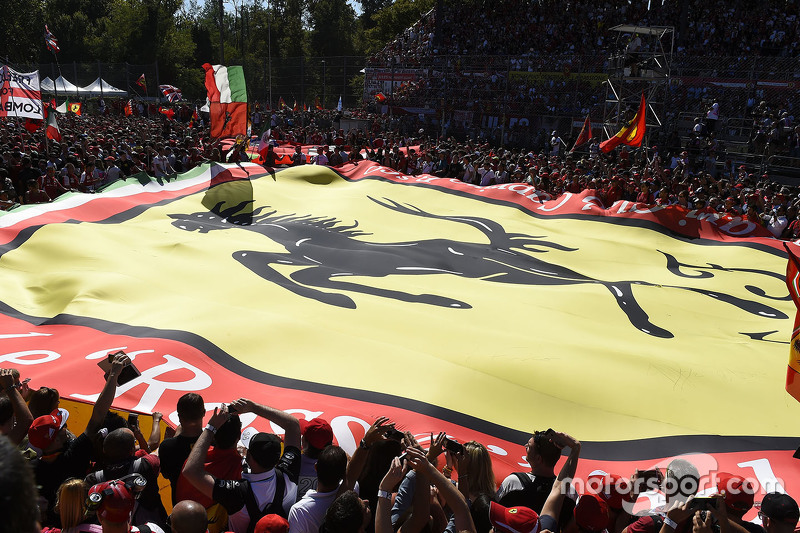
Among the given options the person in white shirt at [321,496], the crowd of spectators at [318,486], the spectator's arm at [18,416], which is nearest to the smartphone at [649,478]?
the crowd of spectators at [318,486]

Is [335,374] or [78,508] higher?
[78,508]

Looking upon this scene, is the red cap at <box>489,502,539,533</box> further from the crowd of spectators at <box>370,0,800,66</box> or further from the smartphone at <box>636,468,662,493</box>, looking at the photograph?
the crowd of spectators at <box>370,0,800,66</box>

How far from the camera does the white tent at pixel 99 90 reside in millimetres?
38438

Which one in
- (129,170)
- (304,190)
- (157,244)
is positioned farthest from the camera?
(129,170)

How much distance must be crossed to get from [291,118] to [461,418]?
28.8 metres

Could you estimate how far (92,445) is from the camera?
3650mm

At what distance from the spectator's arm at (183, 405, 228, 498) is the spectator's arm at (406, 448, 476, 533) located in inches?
41.2

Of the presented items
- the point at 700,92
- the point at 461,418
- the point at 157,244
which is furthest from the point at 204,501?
the point at 700,92

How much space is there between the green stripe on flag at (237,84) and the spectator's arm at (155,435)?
10.7 m

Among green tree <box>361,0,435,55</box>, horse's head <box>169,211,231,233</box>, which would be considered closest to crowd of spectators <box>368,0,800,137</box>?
horse's head <box>169,211,231,233</box>

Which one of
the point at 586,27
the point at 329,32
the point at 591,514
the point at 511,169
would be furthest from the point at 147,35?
the point at 591,514

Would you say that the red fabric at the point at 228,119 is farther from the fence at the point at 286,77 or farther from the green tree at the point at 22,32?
the green tree at the point at 22,32

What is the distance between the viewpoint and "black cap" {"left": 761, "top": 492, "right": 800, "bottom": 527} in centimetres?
276

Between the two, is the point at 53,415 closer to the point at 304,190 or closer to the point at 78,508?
the point at 78,508
